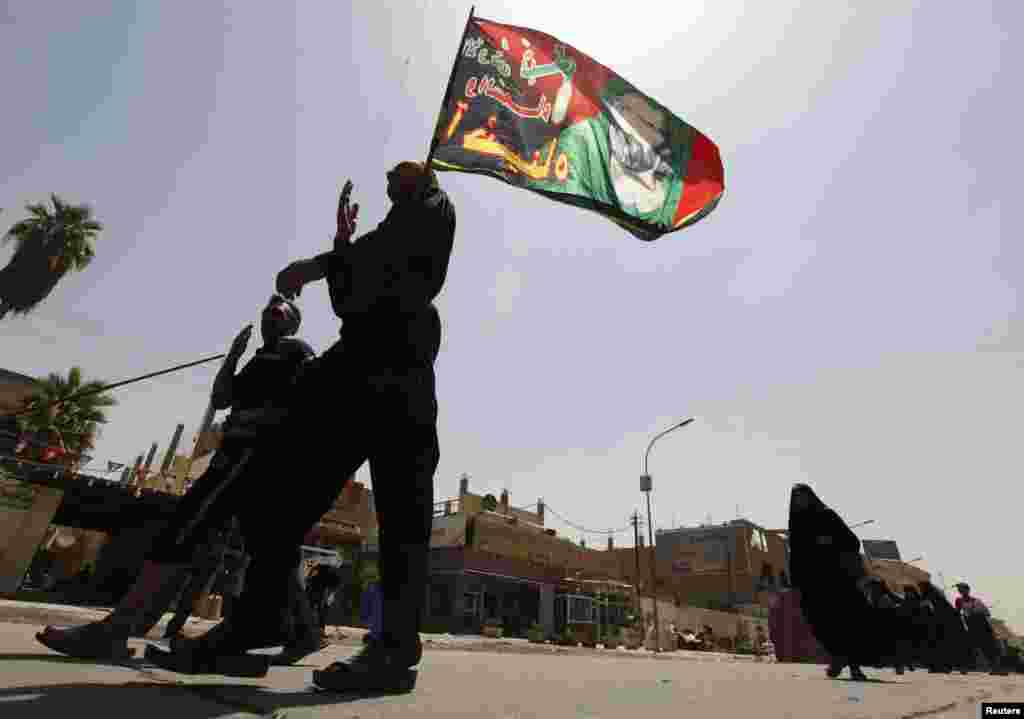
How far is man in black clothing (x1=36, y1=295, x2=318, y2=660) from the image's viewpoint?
2.11 meters

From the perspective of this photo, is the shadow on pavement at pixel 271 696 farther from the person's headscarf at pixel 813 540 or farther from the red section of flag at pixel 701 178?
the red section of flag at pixel 701 178

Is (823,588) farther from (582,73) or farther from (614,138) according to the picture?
(582,73)

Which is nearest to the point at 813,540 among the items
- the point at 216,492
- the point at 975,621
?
the point at 216,492

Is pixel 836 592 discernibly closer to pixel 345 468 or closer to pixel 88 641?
pixel 345 468

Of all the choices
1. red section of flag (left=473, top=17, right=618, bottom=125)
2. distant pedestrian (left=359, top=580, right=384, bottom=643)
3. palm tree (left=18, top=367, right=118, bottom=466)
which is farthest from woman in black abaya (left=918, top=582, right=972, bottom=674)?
palm tree (left=18, top=367, right=118, bottom=466)

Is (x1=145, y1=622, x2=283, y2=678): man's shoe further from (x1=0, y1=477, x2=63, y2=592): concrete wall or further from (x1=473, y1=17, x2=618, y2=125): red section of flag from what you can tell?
(x1=0, y1=477, x2=63, y2=592): concrete wall

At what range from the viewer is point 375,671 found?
5.34 feet

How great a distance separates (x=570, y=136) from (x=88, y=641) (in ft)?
13.9

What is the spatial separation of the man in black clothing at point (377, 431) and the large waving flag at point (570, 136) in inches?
47.6

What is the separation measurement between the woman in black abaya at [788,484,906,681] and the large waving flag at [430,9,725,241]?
277cm

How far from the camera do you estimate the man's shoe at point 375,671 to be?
5.15 feet

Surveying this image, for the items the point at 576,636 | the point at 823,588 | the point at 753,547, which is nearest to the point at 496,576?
the point at 576,636

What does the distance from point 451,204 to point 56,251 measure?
3287 centimetres

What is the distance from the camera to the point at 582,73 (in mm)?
4668
